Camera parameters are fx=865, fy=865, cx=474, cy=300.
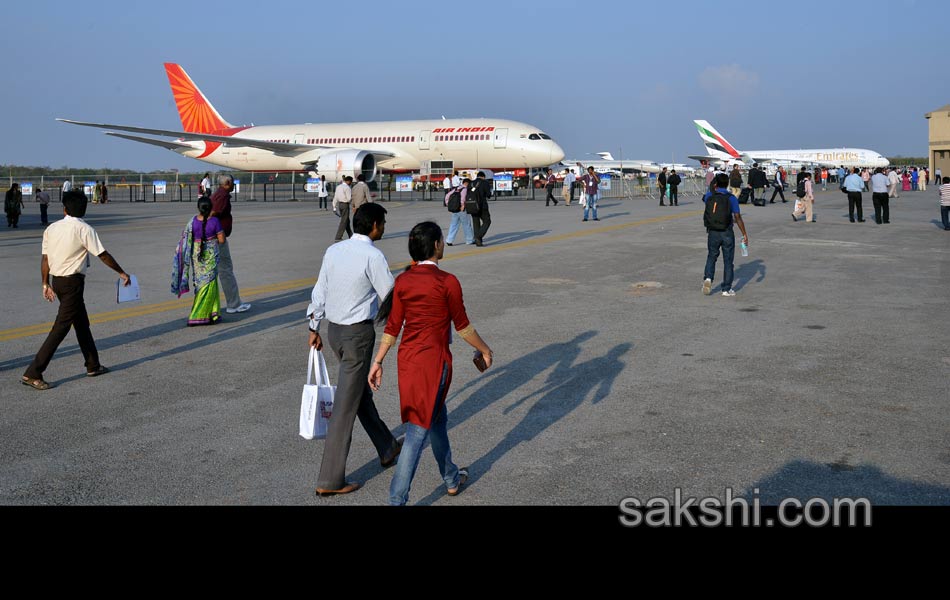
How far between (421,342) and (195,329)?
20.6 feet

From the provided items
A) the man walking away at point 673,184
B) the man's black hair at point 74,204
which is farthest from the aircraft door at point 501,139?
the man's black hair at point 74,204

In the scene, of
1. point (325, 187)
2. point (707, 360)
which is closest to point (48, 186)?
point (325, 187)

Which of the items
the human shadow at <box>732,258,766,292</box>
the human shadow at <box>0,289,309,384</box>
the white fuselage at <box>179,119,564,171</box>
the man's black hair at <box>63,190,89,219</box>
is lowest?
the human shadow at <box>0,289,309,384</box>

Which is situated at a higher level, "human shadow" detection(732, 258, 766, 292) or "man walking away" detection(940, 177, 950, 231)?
"man walking away" detection(940, 177, 950, 231)

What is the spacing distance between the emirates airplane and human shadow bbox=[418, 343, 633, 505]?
3207 centimetres

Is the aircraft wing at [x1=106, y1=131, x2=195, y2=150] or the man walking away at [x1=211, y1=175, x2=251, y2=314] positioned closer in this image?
the man walking away at [x1=211, y1=175, x2=251, y2=314]

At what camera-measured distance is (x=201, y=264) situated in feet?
33.0

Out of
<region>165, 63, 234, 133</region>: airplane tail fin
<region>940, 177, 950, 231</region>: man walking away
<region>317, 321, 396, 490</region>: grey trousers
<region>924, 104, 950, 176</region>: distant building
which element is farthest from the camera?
<region>924, 104, 950, 176</region>: distant building

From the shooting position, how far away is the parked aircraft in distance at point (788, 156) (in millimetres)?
83750

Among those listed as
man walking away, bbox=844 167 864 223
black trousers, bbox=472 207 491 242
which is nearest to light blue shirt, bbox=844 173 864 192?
man walking away, bbox=844 167 864 223

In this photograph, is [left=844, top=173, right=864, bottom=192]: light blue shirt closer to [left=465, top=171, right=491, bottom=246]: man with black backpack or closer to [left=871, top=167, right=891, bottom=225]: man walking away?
[left=871, top=167, right=891, bottom=225]: man walking away

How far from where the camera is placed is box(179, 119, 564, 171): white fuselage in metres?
43.2

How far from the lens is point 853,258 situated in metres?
16.5

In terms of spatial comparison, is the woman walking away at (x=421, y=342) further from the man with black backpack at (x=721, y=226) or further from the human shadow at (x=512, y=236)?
the human shadow at (x=512, y=236)
